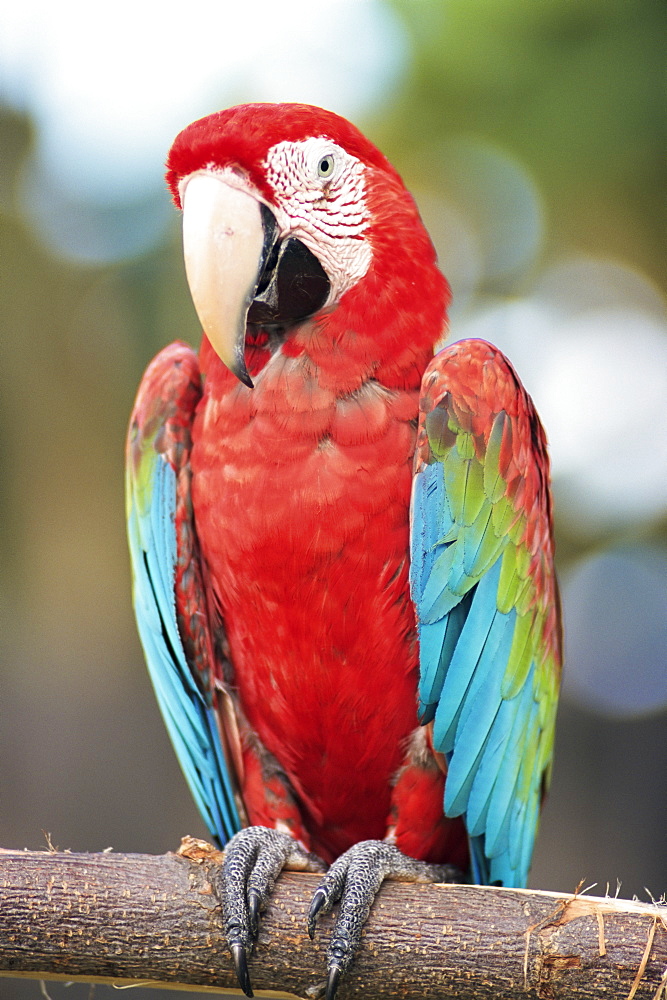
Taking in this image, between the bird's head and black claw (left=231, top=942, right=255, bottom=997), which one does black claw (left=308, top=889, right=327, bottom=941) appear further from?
the bird's head

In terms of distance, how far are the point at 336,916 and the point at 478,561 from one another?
0.43 metres

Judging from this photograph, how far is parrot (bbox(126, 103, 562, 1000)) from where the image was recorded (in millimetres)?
909

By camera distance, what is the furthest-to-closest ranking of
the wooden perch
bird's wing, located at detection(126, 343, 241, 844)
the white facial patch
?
bird's wing, located at detection(126, 343, 241, 844), the white facial patch, the wooden perch

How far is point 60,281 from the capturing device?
1988 mm

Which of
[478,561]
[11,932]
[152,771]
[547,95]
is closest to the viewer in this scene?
[11,932]

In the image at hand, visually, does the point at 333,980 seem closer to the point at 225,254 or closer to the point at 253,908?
the point at 253,908

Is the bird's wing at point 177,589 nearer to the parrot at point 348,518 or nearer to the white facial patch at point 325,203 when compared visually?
the parrot at point 348,518

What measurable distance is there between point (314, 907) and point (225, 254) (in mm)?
701

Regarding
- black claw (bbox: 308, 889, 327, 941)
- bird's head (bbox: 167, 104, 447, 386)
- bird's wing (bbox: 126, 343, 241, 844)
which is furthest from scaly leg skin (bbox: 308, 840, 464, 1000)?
bird's head (bbox: 167, 104, 447, 386)

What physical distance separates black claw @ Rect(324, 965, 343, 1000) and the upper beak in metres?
0.63

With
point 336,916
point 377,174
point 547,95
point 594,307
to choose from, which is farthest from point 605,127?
point 336,916

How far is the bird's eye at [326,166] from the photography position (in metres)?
0.94

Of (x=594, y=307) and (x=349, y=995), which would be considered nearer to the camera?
(x=349, y=995)

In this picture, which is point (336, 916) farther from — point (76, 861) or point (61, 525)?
point (61, 525)
